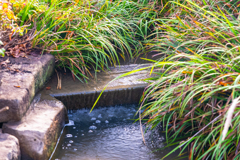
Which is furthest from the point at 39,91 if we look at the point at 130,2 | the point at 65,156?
the point at 130,2

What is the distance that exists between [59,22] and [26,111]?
4.02ft

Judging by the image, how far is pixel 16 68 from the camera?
2346 millimetres

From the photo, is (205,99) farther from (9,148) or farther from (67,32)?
(67,32)

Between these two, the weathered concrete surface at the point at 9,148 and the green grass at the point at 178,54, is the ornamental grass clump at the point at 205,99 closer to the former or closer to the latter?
the green grass at the point at 178,54

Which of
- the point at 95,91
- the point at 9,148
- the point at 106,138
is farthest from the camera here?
the point at 95,91

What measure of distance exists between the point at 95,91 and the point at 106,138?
0.55 meters

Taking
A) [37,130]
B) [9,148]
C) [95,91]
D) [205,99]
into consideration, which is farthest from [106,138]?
[205,99]

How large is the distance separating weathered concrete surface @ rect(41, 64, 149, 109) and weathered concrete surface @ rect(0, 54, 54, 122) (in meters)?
0.22

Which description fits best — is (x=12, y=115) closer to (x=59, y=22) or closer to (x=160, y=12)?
(x=59, y=22)

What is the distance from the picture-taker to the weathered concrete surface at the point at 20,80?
196 cm

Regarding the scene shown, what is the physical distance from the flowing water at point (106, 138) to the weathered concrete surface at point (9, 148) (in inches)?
14.1

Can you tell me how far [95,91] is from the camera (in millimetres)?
2609

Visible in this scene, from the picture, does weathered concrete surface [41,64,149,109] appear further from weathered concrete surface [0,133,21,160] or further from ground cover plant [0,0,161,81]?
weathered concrete surface [0,133,21,160]

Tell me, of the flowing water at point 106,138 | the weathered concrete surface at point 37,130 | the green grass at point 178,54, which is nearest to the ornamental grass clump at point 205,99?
the green grass at point 178,54
